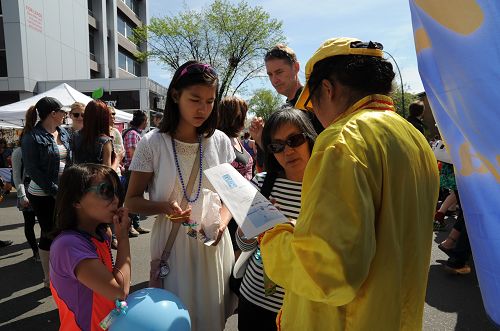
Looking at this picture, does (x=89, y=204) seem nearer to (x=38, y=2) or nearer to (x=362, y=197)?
(x=362, y=197)

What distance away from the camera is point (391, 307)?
3.19 ft

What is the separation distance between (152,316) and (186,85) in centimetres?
107

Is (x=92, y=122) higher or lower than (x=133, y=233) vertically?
higher

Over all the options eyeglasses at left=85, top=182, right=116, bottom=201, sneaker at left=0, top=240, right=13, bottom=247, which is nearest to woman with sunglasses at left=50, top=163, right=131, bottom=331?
eyeglasses at left=85, top=182, right=116, bottom=201

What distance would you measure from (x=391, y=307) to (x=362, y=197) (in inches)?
13.7

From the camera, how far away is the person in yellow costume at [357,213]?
2.83ft

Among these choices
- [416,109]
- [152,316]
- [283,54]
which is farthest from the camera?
[416,109]

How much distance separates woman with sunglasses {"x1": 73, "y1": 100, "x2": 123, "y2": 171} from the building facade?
10.0 m

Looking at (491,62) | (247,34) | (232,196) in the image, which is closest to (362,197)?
(491,62)

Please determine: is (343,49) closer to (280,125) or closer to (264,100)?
(280,125)

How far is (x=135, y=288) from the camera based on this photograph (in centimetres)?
384

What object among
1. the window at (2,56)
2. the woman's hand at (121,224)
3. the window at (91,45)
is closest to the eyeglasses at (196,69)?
the woman's hand at (121,224)

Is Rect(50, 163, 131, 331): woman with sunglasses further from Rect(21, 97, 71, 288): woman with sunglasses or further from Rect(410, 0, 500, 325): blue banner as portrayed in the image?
Rect(21, 97, 71, 288): woman with sunglasses

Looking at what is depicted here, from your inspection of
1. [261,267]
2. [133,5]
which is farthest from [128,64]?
[261,267]
